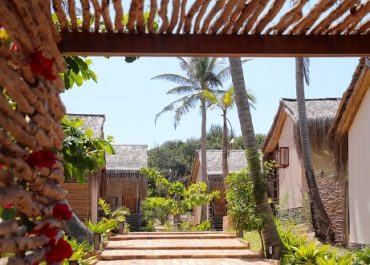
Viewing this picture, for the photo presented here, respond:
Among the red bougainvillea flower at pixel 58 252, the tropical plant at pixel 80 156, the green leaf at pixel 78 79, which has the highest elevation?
the green leaf at pixel 78 79

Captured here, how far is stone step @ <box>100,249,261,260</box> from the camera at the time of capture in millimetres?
10477

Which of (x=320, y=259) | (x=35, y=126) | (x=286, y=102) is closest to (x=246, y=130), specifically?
(x=320, y=259)

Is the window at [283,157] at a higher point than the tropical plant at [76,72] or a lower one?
higher

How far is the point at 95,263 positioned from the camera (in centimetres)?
948

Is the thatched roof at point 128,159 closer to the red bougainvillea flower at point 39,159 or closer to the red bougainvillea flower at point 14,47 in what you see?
the red bougainvillea flower at point 39,159

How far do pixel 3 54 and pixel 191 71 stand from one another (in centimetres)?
2423

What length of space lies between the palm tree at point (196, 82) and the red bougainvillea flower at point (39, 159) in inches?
897

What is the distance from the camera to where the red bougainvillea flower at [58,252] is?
2.74 meters

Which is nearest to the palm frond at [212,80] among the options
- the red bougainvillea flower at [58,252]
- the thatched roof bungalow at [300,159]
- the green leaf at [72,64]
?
the thatched roof bungalow at [300,159]

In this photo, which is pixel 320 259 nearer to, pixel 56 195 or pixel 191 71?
pixel 56 195

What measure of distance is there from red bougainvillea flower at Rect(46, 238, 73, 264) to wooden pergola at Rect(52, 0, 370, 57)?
142 cm

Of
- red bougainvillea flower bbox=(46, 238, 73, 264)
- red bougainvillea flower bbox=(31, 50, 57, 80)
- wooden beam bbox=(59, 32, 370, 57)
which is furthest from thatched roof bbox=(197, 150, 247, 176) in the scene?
red bougainvillea flower bbox=(31, 50, 57, 80)

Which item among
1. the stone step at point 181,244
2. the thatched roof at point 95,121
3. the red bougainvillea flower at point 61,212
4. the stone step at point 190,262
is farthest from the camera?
the thatched roof at point 95,121

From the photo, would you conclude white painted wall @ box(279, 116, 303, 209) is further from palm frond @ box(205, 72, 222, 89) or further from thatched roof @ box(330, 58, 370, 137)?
palm frond @ box(205, 72, 222, 89)
